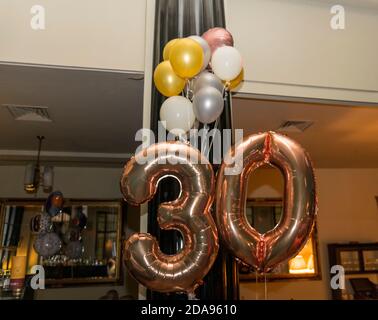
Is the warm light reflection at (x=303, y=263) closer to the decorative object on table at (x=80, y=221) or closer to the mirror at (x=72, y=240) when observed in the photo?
the mirror at (x=72, y=240)

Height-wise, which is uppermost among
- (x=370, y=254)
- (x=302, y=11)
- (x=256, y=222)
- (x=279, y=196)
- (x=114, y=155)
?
(x=302, y=11)

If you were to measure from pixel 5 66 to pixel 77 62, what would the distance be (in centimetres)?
43

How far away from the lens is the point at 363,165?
4977 millimetres

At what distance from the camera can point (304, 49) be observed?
2289 millimetres

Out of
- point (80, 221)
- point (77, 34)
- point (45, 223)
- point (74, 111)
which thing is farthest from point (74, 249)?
point (77, 34)

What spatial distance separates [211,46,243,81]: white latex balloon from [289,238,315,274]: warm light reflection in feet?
12.2

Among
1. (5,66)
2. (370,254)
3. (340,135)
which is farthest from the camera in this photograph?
(370,254)

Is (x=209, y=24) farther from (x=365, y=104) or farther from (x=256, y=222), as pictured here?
(x=256, y=222)

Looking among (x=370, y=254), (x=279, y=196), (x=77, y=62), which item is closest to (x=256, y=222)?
(x=279, y=196)

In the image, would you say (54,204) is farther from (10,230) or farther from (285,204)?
(285,204)

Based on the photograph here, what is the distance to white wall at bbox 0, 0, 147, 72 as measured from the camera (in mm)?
1962

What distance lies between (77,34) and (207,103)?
108cm

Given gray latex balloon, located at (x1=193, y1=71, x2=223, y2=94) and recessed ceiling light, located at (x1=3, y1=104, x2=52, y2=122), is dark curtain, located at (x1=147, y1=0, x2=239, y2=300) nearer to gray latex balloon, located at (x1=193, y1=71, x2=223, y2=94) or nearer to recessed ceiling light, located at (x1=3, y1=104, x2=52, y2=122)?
gray latex balloon, located at (x1=193, y1=71, x2=223, y2=94)

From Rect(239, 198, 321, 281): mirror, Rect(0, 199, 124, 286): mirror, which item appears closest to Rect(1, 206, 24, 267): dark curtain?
Rect(0, 199, 124, 286): mirror
